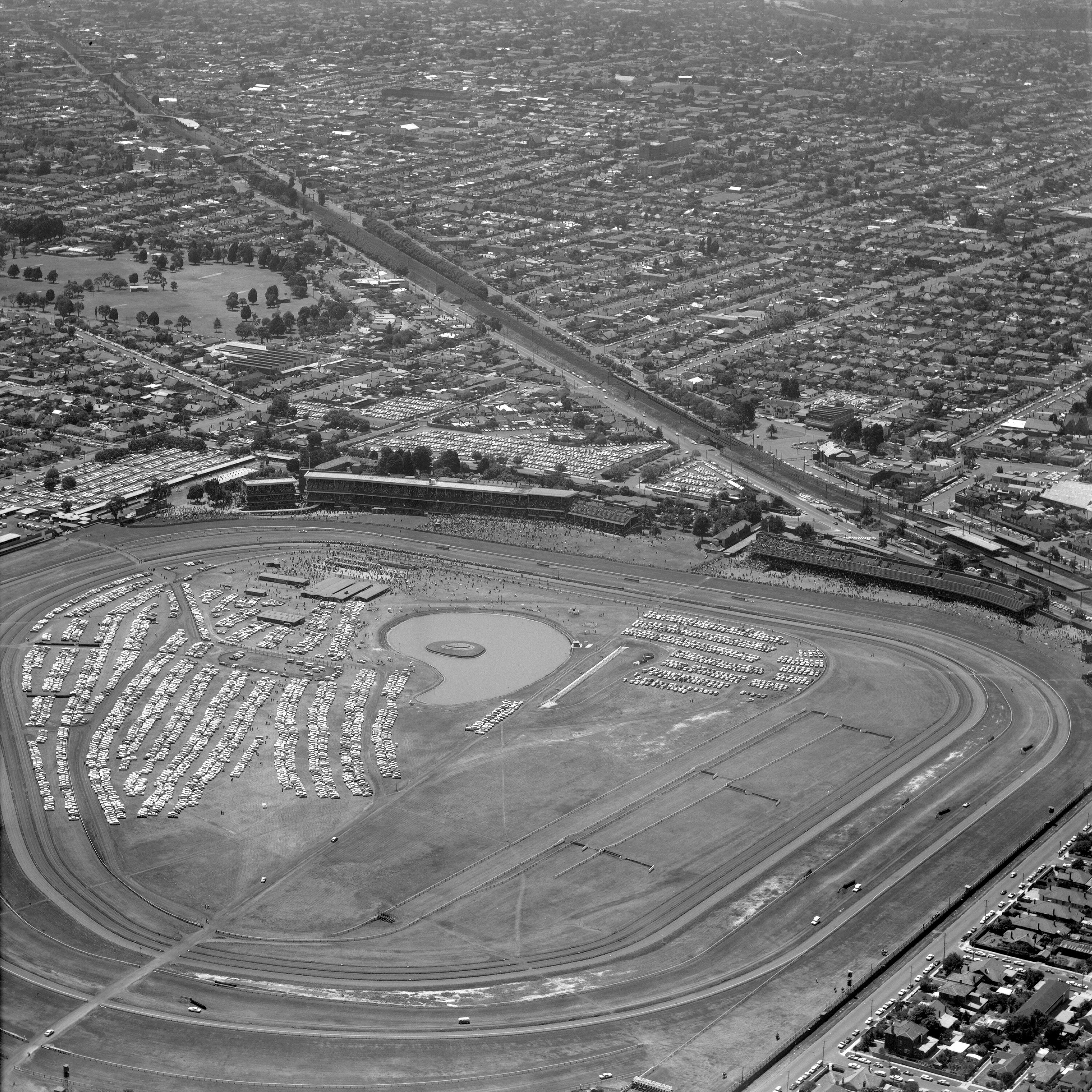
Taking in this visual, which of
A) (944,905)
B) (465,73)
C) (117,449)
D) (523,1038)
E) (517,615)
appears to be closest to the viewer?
(523,1038)

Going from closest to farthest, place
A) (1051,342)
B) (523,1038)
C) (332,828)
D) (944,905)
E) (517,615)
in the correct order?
(523,1038) < (944,905) < (332,828) < (517,615) < (1051,342)

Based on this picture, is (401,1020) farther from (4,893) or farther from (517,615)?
(517,615)

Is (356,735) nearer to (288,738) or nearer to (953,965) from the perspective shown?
(288,738)

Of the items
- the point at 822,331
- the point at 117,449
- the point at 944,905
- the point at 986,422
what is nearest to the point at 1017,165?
the point at 822,331

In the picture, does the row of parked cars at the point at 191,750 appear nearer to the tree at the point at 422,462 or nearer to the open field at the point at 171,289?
the tree at the point at 422,462

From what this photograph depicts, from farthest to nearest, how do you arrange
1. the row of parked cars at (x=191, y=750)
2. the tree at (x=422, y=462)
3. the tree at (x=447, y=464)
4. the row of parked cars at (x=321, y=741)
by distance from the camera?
the tree at (x=447, y=464), the tree at (x=422, y=462), the row of parked cars at (x=321, y=741), the row of parked cars at (x=191, y=750)

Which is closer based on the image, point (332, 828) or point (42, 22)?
point (332, 828)

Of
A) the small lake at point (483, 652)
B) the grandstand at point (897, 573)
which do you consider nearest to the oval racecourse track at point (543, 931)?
the small lake at point (483, 652)
